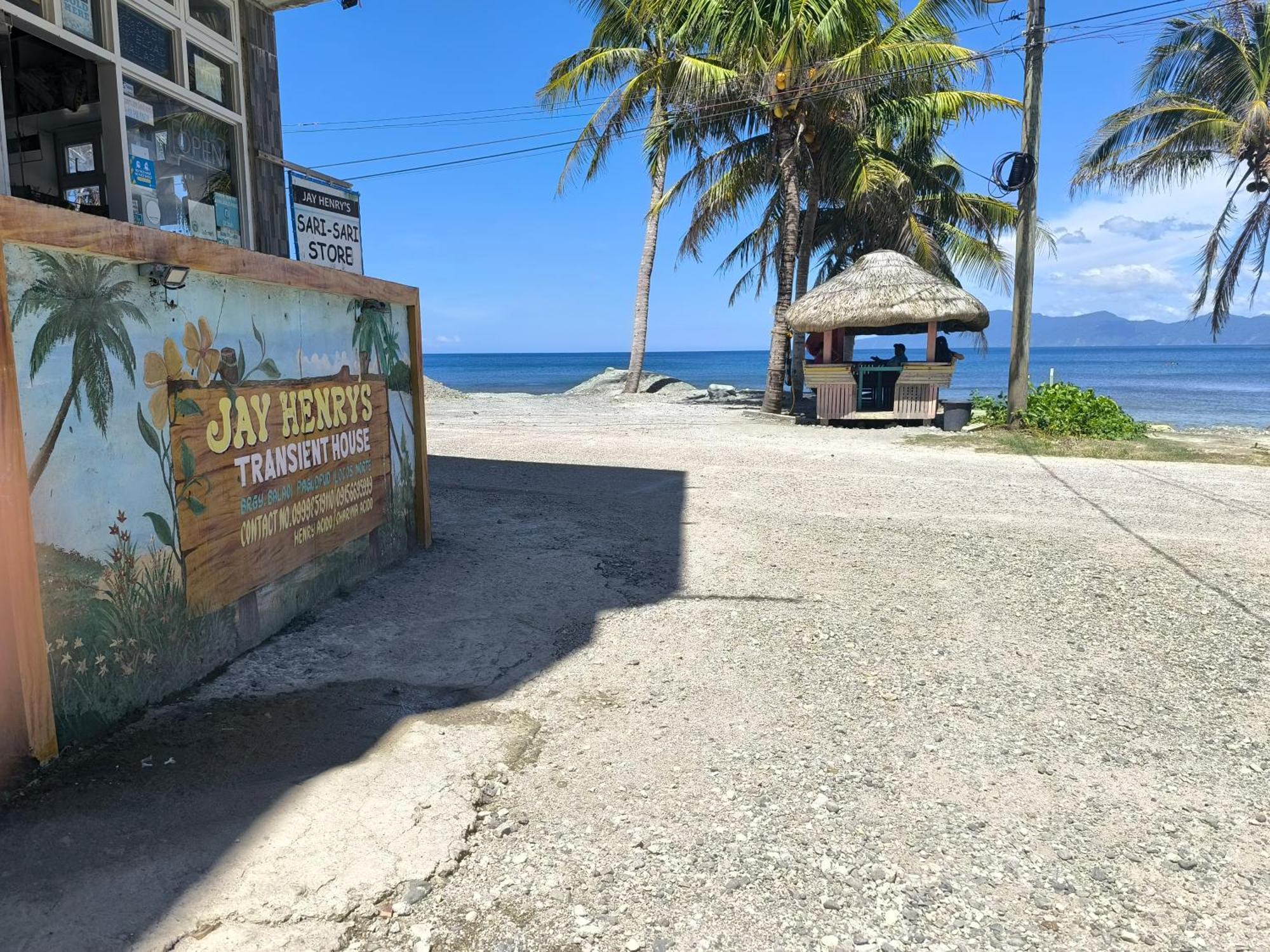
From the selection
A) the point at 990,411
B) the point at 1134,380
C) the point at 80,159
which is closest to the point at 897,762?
the point at 80,159

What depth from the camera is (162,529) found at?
11.9 feet

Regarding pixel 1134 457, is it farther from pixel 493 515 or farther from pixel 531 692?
pixel 531 692

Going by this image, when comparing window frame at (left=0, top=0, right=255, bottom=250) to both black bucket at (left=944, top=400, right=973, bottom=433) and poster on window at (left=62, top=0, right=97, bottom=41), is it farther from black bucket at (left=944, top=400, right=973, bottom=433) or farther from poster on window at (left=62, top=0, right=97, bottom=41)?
→ black bucket at (left=944, top=400, right=973, bottom=433)

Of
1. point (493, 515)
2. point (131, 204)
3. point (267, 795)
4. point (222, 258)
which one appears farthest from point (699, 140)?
point (267, 795)

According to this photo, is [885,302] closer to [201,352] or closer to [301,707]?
[201,352]

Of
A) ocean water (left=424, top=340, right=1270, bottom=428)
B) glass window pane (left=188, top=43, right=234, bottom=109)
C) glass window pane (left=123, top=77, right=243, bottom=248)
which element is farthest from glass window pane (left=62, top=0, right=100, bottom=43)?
ocean water (left=424, top=340, right=1270, bottom=428)

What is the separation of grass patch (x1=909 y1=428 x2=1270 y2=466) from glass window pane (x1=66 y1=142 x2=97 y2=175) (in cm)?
1163

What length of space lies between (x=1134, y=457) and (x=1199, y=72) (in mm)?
13951

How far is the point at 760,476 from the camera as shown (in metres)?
10.3

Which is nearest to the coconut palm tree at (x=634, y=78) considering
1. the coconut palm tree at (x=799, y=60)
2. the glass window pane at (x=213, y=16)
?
the coconut palm tree at (x=799, y=60)

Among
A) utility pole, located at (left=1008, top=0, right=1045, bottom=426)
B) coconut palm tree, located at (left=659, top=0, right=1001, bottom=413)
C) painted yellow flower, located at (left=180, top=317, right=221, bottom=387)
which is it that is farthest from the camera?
coconut palm tree, located at (left=659, top=0, right=1001, bottom=413)

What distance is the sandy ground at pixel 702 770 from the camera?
2.45m

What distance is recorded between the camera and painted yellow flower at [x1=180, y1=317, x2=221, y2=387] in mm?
3826

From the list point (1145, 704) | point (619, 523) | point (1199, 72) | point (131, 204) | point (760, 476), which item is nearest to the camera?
point (1145, 704)
